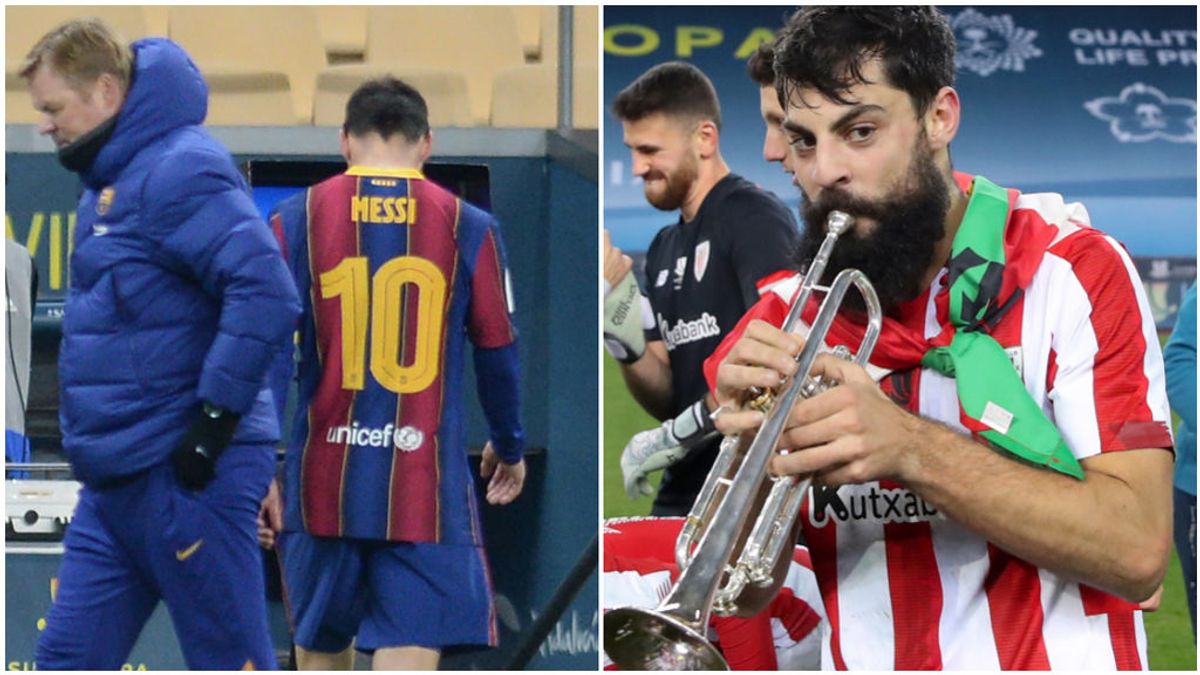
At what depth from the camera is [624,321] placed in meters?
3.18

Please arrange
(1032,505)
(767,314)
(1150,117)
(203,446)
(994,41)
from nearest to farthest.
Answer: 1. (1032,505)
2. (767,314)
3. (203,446)
4. (994,41)
5. (1150,117)

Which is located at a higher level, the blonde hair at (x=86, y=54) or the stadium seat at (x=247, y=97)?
the blonde hair at (x=86, y=54)

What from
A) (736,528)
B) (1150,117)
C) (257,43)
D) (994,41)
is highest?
(994,41)

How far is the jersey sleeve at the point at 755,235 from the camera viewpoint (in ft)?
10.6

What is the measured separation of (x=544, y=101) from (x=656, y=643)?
1284 millimetres

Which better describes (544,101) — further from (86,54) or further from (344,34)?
(86,54)

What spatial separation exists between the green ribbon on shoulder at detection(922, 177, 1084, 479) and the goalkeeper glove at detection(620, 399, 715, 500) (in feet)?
3.97

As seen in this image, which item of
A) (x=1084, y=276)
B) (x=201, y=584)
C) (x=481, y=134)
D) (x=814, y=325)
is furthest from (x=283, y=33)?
(x=1084, y=276)

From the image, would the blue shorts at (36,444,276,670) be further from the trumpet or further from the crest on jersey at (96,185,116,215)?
the trumpet

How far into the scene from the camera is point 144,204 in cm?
256

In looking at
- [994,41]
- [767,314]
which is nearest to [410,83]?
[767,314]

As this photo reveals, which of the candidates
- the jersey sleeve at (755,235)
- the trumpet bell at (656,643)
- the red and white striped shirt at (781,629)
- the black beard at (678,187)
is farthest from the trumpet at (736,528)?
the black beard at (678,187)

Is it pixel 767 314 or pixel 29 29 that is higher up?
pixel 29 29

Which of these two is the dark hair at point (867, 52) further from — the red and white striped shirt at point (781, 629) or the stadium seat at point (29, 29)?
the stadium seat at point (29, 29)
